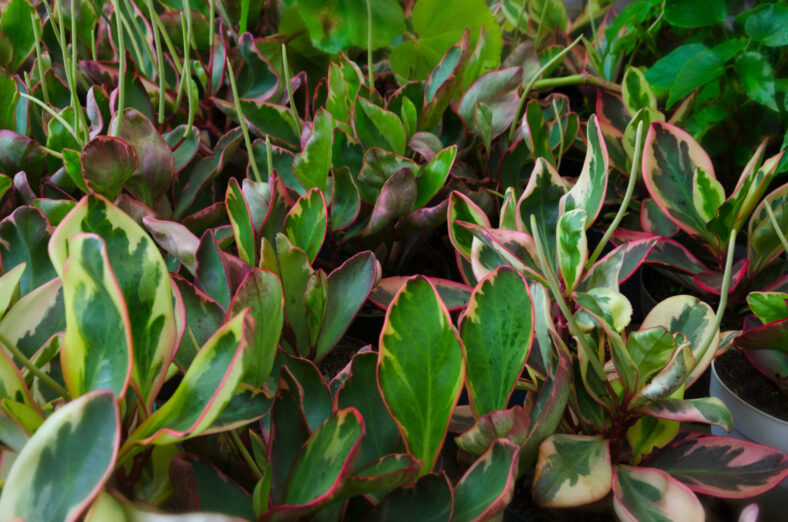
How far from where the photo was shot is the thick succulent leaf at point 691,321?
49cm

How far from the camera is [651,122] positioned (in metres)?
0.66

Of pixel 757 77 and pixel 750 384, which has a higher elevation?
pixel 757 77

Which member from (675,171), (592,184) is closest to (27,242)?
(592,184)

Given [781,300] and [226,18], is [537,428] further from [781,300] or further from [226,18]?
[226,18]

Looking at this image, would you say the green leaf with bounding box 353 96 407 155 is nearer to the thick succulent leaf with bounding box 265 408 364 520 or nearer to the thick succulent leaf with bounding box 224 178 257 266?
the thick succulent leaf with bounding box 224 178 257 266

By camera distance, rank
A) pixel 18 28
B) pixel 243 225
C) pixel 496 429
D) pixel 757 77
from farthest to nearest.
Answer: pixel 18 28 < pixel 757 77 < pixel 243 225 < pixel 496 429

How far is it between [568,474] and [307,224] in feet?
0.87

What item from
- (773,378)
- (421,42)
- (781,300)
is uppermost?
(421,42)

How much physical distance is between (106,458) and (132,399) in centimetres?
8

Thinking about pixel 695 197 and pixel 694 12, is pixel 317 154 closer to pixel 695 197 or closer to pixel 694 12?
pixel 695 197

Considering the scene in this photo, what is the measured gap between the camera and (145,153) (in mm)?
621

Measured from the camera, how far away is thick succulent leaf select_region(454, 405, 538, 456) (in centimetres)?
39

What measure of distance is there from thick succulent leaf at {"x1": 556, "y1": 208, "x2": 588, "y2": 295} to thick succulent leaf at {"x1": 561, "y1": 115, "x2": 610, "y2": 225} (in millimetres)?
30

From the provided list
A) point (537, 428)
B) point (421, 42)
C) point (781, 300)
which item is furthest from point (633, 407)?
point (421, 42)
